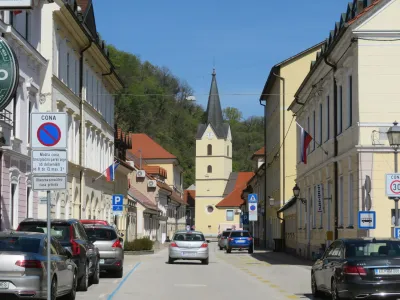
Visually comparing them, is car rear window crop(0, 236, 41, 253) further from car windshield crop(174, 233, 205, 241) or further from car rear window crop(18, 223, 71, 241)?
car windshield crop(174, 233, 205, 241)

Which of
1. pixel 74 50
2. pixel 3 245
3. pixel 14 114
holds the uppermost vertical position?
pixel 74 50

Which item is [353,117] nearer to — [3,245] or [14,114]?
[14,114]

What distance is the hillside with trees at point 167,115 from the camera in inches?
4656

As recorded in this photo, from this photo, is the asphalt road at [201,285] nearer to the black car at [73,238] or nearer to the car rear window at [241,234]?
the black car at [73,238]

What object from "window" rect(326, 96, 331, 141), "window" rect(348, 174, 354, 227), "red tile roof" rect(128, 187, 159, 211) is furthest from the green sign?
"red tile roof" rect(128, 187, 159, 211)

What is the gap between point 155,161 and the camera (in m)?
121

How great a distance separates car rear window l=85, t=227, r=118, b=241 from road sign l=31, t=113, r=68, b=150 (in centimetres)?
1229

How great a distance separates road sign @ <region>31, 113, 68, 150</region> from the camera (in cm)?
1280

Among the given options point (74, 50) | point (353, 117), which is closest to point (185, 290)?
point (353, 117)

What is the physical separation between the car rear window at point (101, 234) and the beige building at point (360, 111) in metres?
8.68

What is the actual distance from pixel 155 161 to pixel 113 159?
6235 centimetres

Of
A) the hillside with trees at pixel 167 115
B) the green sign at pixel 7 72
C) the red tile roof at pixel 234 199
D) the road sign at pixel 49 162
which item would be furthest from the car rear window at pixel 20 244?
the red tile roof at pixel 234 199

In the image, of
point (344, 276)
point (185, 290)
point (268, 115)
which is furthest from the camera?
point (268, 115)

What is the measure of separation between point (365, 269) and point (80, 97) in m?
30.2
